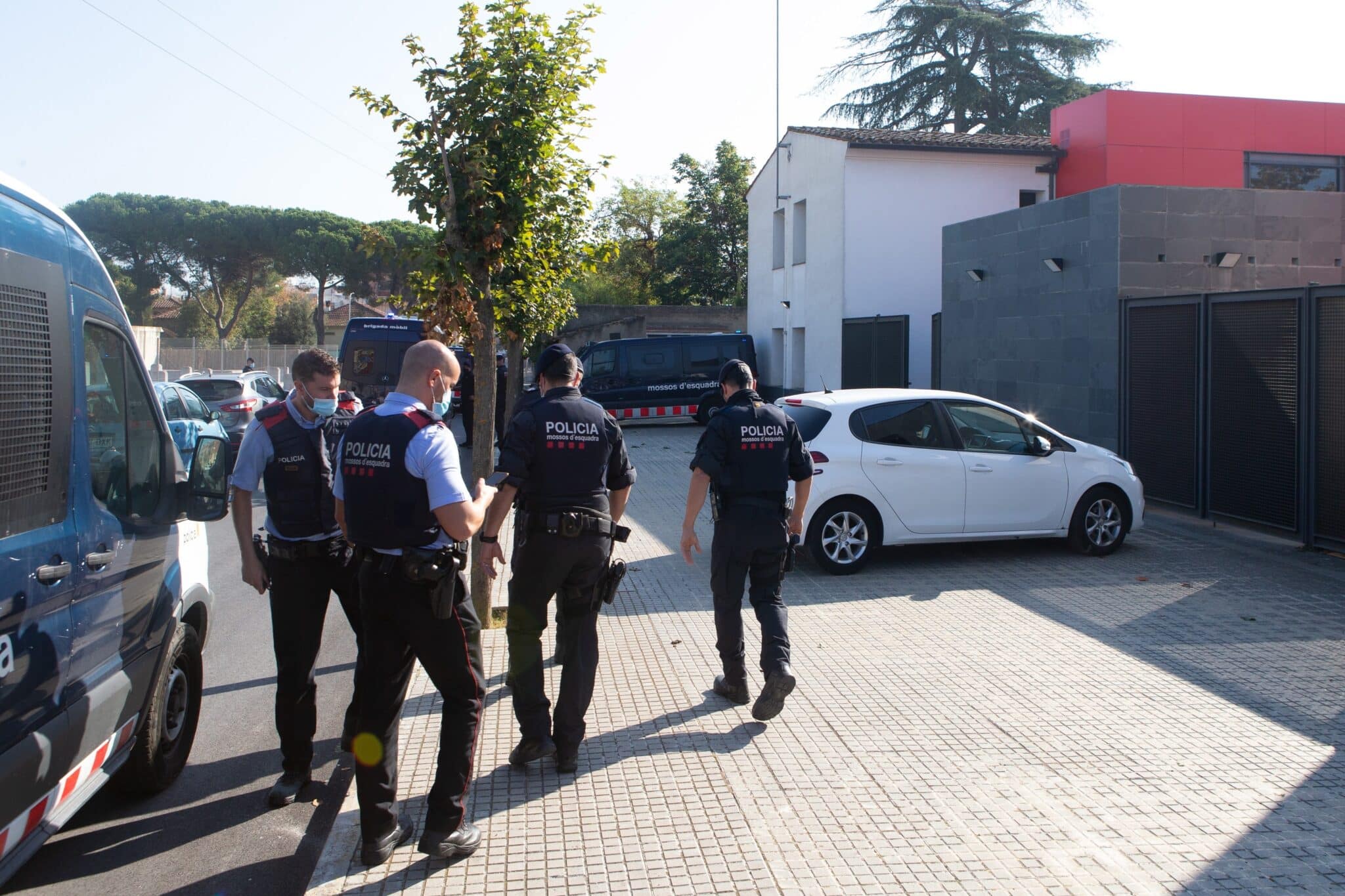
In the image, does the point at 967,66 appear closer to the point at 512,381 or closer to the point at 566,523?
the point at 512,381

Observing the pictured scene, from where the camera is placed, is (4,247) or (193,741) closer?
(4,247)

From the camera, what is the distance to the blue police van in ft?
10.3

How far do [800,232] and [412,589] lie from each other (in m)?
23.1

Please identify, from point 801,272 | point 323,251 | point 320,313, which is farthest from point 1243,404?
point 320,313

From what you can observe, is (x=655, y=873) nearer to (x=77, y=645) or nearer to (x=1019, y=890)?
(x=1019, y=890)

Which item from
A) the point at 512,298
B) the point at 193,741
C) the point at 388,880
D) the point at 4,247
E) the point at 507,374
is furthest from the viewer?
the point at 507,374

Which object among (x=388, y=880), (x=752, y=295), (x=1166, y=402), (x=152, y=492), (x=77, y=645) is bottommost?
(x=388, y=880)

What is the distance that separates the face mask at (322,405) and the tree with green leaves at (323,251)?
53.9m

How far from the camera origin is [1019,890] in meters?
3.63

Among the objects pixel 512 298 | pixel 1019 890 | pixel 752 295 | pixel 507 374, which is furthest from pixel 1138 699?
pixel 752 295

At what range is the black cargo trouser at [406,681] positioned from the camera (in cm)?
385

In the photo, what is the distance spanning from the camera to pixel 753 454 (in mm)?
5496

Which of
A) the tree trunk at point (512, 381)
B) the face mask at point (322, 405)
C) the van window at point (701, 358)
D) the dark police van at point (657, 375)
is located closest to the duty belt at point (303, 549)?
the face mask at point (322, 405)

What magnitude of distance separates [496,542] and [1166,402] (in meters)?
9.32
